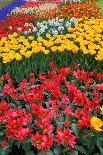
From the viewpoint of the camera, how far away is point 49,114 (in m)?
3.99

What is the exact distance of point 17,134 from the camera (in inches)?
148

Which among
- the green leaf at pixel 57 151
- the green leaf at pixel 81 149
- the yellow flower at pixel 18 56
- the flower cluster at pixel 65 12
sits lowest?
the flower cluster at pixel 65 12

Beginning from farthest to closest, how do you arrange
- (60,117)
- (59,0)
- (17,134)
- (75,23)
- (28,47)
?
(59,0) < (75,23) < (28,47) < (60,117) < (17,134)

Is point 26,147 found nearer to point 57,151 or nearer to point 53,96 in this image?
point 57,151

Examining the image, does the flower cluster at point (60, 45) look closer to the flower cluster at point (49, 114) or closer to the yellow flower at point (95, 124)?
the flower cluster at point (49, 114)

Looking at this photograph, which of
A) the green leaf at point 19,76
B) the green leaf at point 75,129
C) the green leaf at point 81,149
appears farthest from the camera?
the green leaf at point 19,76

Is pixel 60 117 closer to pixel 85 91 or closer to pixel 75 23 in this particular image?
pixel 85 91

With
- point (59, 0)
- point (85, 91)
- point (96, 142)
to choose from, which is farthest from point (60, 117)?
point (59, 0)

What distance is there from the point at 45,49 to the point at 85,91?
5.76 feet

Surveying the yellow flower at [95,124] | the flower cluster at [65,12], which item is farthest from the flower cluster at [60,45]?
the flower cluster at [65,12]

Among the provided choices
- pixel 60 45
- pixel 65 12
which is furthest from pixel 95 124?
pixel 65 12

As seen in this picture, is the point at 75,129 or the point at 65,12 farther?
the point at 65,12

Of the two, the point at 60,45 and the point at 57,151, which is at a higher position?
the point at 57,151

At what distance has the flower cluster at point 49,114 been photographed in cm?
368
